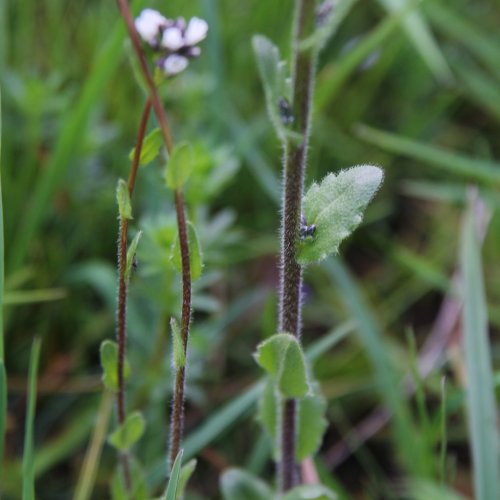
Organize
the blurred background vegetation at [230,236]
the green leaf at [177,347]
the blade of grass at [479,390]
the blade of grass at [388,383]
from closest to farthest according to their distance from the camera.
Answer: the green leaf at [177,347] → the blade of grass at [479,390] → the blade of grass at [388,383] → the blurred background vegetation at [230,236]

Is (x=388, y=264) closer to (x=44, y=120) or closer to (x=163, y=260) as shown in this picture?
(x=163, y=260)

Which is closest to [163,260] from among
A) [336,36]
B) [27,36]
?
[27,36]

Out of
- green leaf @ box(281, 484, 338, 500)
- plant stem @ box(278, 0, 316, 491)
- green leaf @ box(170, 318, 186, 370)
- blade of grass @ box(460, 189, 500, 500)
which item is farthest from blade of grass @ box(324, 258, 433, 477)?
green leaf @ box(170, 318, 186, 370)

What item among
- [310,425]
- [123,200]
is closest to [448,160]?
[310,425]

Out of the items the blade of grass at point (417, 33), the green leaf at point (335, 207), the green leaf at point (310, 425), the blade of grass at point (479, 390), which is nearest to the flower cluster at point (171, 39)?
the green leaf at point (335, 207)

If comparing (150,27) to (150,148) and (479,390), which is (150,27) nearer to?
(150,148)

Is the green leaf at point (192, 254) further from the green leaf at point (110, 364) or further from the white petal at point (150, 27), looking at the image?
the white petal at point (150, 27)
